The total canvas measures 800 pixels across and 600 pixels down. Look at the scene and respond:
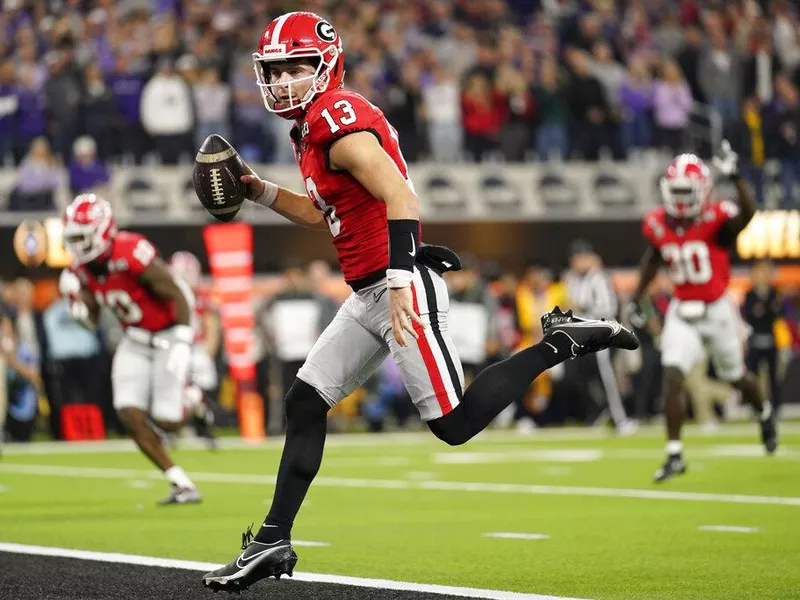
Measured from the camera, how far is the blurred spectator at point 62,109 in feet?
59.9

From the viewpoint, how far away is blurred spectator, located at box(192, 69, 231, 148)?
1872cm

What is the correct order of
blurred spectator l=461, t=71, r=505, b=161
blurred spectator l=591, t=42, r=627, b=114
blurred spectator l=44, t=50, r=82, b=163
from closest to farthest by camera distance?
1. blurred spectator l=44, t=50, r=82, b=163
2. blurred spectator l=461, t=71, r=505, b=161
3. blurred spectator l=591, t=42, r=627, b=114

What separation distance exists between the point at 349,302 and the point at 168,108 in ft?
42.7

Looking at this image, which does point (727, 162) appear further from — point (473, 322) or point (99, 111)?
point (99, 111)

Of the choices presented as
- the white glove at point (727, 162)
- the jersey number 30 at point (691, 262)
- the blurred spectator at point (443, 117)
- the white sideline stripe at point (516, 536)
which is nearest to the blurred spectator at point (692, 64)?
the blurred spectator at point (443, 117)

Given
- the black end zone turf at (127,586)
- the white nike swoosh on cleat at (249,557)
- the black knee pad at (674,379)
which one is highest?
the black knee pad at (674,379)

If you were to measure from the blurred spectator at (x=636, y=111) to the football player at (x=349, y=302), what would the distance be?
598 inches

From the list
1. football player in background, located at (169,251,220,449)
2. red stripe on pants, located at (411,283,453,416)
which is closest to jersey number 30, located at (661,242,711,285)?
red stripe on pants, located at (411,283,453,416)

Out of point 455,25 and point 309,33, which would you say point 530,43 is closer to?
point 455,25

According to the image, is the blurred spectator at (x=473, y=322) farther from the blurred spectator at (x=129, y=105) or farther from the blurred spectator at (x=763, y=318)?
the blurred spectator at (x=129, y=105)

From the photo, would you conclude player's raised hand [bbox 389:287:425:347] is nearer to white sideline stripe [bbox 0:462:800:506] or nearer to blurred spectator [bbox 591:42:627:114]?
white sideline stripe [bbox 0:462:800:506]

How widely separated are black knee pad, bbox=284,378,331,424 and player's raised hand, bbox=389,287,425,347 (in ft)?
1.39

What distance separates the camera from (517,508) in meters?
9.09

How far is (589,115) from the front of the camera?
20.4 m
